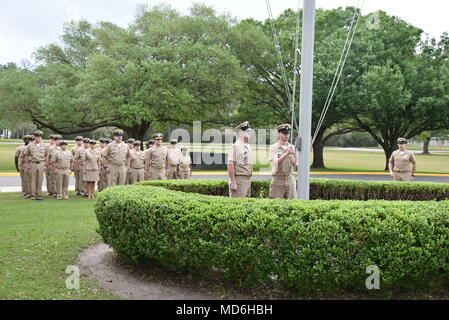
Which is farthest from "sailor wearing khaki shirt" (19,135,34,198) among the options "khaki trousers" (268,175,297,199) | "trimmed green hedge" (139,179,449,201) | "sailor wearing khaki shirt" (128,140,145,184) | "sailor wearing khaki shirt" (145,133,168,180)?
"khaki trousers" (268,175,297,199)

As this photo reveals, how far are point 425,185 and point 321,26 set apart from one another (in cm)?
2485

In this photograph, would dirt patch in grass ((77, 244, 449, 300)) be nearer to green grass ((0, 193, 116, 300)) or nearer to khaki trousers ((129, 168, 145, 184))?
green grass ((0, 193, 116, 300))

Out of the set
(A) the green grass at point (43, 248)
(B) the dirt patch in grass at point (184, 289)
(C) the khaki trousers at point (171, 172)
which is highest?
(C) the khaki trousers at point (171, 172)

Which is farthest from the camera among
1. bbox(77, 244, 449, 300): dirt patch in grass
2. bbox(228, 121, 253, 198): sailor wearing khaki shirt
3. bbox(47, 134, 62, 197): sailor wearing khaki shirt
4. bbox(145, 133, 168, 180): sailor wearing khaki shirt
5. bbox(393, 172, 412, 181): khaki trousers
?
Result: bbox(47, 134, 62, 197): sailor wearing khaki shirt

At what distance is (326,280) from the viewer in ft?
13.3

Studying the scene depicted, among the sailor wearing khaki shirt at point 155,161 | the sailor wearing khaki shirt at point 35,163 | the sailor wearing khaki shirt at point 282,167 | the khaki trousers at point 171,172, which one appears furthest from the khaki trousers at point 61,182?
the sailor wearing khaki shirt at point 282,167

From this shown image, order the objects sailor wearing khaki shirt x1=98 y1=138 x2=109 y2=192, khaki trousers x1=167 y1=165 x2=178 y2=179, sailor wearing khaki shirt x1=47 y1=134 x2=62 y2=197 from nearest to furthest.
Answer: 1. sailor wearing khaki shirt x1=47 y1=134 x2=62 y2=197
2. sailor wearing khaki shirt x1=98 y1=138 x2=109 y2=192
3. khaki trousers x1=167 y1=165 x2=178 y2=179

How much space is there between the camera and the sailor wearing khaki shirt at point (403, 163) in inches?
414

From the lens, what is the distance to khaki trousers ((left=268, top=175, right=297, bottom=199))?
6.75 m

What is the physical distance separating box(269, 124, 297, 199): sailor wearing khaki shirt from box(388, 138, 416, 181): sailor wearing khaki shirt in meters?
5.13

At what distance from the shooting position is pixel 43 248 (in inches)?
237

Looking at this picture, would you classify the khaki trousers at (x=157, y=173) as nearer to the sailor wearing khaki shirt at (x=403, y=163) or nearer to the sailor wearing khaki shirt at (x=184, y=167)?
the sailor wearing khaki shirt at (x=184, y=167)

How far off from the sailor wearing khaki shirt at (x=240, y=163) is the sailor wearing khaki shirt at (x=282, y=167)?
456 millimetres

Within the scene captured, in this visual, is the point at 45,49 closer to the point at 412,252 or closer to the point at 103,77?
the point at 103,77
